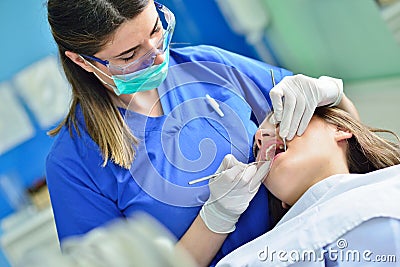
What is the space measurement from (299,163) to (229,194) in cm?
20

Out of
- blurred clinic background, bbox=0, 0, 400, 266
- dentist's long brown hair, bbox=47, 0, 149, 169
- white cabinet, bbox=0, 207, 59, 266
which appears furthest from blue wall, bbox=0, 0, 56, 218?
dentist's long brown hair, bbox=47, 0, 149, 169

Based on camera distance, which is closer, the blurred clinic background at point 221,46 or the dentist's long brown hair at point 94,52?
the dentist's long brown hair at point 94,52

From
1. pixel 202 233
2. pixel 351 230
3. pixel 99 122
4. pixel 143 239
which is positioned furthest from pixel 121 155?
pixel 143 239

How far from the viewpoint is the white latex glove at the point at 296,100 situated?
4.40 feet

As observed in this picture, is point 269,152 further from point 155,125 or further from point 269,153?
point 155,125

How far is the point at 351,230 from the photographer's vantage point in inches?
46.7

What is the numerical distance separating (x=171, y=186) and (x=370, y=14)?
874 mm

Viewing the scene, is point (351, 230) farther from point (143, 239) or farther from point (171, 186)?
point (143, 239)

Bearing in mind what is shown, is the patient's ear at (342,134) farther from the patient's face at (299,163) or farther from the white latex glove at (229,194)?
the white latex glove at (229,194)

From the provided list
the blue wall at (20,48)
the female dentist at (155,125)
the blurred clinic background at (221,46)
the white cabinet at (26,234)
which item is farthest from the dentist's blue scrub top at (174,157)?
the blue wall at (20,48)

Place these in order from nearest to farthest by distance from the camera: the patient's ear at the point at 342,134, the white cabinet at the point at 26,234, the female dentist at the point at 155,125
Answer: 1. the female dentist at the point at 155,125
2. the patient's ear at the point at 342,134
3. the white cabinet at the point at 26,234

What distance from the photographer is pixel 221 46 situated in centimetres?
234

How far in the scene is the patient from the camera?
1.18m

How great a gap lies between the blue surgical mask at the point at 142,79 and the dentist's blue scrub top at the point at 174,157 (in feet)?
0.16
